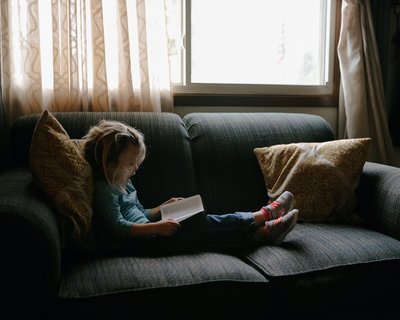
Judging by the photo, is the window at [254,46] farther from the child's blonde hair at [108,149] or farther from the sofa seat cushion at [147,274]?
the sofa seat cushion at [147,274]

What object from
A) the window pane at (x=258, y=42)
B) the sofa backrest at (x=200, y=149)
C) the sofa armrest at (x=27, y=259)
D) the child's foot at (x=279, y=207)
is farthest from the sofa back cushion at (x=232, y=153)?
the sofa armrest at (x=27, y=259)

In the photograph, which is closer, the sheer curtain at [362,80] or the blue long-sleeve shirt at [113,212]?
the blue long-sleeve shirt at [113,212]

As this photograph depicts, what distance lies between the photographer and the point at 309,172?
79.0 inches

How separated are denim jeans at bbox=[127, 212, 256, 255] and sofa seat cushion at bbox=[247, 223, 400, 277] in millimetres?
90

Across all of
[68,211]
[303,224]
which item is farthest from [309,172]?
[68,211]

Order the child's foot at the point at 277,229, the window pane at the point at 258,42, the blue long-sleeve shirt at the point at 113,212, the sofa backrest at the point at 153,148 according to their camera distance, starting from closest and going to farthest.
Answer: the blue long-sleeve shirt at the point at 113,212, the child's foot at the point at 277,229, the sofa backrest at the point at 153,148, the window pane at the point at 258,42

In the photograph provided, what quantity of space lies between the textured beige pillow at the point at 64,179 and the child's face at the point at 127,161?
13 cm

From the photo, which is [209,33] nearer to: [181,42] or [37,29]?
[181,42]

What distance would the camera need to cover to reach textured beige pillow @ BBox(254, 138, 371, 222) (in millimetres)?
1979

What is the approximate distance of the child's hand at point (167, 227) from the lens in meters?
1.61

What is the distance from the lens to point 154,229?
5.30 feet

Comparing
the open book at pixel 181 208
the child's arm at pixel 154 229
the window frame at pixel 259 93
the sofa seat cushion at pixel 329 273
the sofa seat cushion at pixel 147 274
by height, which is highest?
the window frame at pixel 259 93

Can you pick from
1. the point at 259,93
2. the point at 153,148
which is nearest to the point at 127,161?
the point at 153,148

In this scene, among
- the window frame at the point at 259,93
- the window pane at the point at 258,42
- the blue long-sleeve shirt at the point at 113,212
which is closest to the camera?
the blue long-sleeve shirt at the point at 113,212
